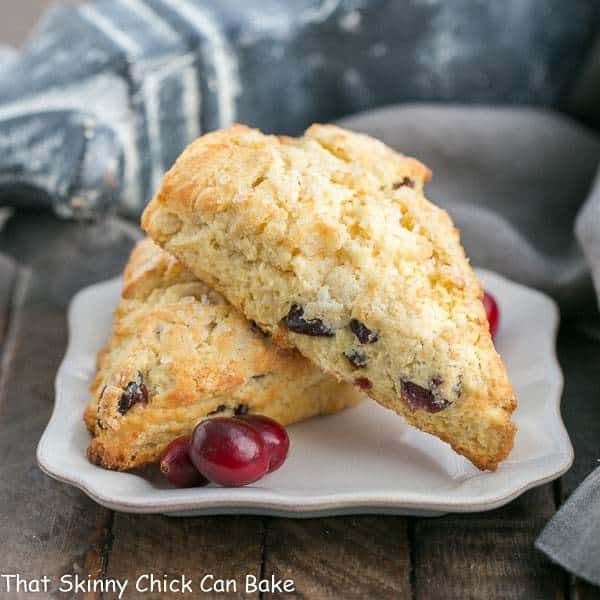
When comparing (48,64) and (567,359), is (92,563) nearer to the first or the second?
(567,359)

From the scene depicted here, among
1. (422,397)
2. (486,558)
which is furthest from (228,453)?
(486,558)

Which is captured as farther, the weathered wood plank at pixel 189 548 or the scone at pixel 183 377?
the scone at pixel 183 377

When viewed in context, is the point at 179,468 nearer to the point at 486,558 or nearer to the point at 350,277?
the point at 350,277

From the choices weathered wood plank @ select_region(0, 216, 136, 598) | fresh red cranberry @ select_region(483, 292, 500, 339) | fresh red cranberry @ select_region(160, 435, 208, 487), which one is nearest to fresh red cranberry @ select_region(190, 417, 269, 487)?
fresh red cranberry @ select_region(160, 435, 208, 487)

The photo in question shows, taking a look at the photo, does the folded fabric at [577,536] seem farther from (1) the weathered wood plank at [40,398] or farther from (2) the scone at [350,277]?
(1) the weathered wood plank at [40,398]

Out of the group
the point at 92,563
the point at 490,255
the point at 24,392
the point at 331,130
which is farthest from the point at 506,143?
the point at 92,563

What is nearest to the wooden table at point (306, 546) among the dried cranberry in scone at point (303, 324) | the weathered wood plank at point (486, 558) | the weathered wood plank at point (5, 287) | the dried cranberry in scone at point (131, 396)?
the weathered wood plank at point (486, 558)
